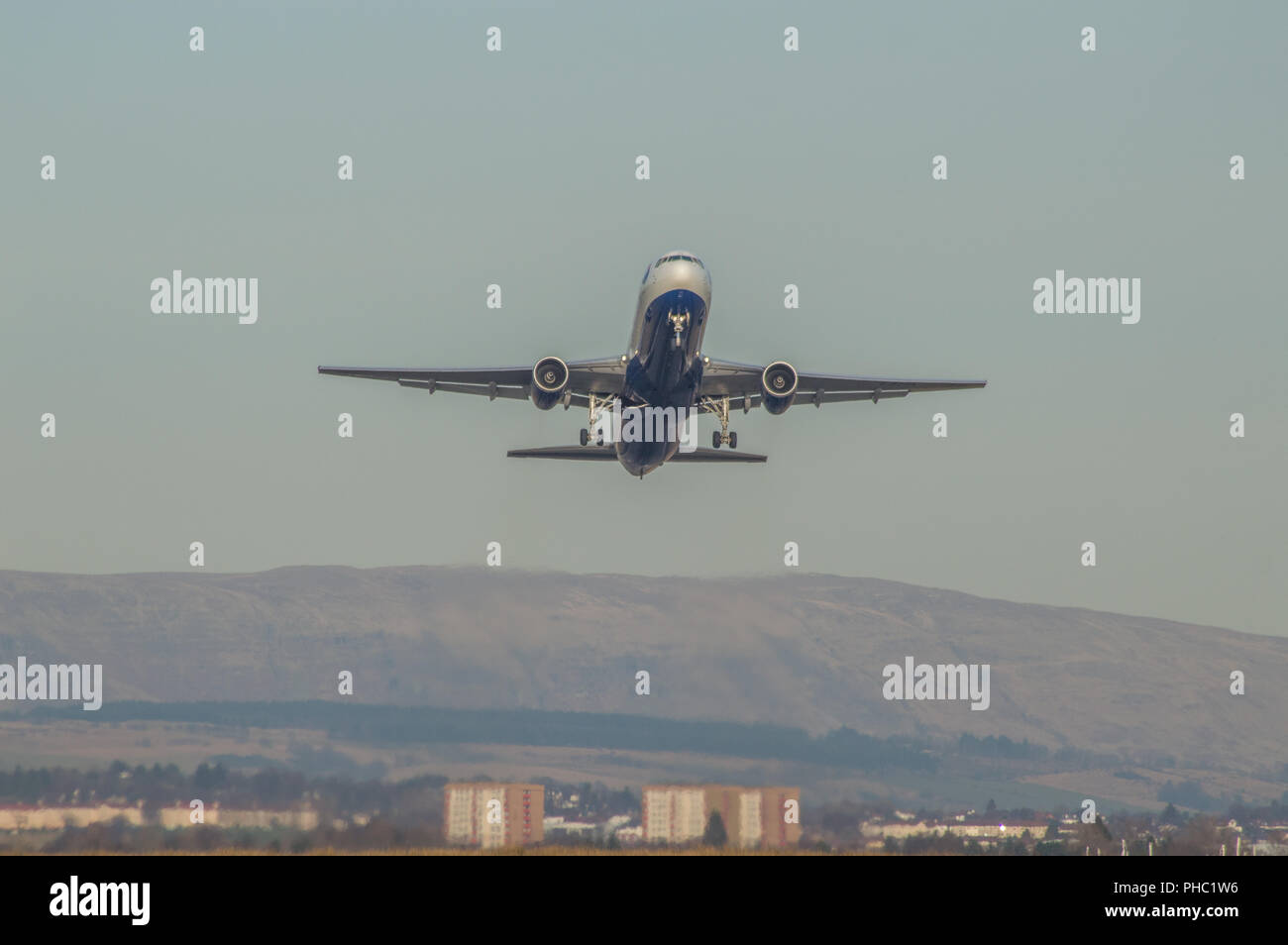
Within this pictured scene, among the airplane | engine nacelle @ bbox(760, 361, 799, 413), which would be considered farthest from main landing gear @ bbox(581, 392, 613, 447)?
engine nacelle @ bbox(760, 361, 799, 413)

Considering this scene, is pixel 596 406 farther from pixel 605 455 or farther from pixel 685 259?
pixel 685 259

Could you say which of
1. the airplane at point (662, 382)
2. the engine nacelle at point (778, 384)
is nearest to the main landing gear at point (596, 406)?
the airplane at point (662, 382)

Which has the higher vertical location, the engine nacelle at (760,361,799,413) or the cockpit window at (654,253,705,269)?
the cockpit window at (654,253,705,269)

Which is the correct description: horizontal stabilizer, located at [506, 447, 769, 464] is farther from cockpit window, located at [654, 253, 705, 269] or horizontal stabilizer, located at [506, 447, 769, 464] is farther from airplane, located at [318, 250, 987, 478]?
cockpit window, located at [654, 253, 705, 269]

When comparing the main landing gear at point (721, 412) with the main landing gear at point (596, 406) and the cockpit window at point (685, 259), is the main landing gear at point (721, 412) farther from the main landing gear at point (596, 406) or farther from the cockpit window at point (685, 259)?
the cockpit window at point (685, 259)
